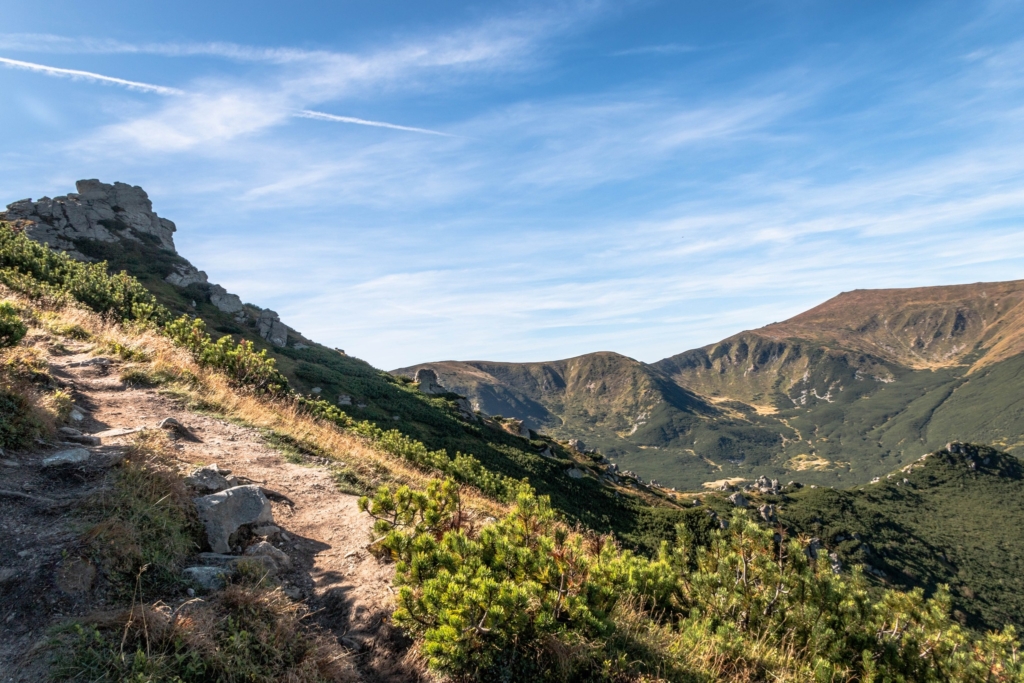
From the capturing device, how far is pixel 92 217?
79.6m

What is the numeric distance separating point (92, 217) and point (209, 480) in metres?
98.3

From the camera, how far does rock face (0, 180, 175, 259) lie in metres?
67.6

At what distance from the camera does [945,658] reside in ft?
28.0

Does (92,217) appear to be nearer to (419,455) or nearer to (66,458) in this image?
(419,455)

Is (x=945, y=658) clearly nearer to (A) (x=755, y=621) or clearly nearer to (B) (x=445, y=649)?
(A) (x=755, y=621)

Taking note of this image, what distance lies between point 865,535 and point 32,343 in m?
158

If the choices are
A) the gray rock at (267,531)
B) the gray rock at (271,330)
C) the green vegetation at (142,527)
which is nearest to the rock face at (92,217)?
the gray rock at (271,330)

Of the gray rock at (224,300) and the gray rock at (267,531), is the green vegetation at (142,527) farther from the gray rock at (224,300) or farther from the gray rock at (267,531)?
the gray rock at (224,300)

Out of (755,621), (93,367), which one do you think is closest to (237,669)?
(755,621)

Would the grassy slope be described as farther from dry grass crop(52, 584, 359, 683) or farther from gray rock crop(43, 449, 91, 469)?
gray rock crop(43, 449, 91, 469)

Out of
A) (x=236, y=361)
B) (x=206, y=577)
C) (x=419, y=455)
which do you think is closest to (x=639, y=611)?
(x=206, y=577)

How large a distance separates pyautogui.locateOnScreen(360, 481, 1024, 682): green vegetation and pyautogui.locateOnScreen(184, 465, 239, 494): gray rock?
2.55 meters

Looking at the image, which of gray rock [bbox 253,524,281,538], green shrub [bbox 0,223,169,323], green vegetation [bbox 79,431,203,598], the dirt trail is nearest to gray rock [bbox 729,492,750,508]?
green shrub [bbox 0,223,169,323]

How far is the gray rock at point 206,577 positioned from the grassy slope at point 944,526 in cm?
11464
